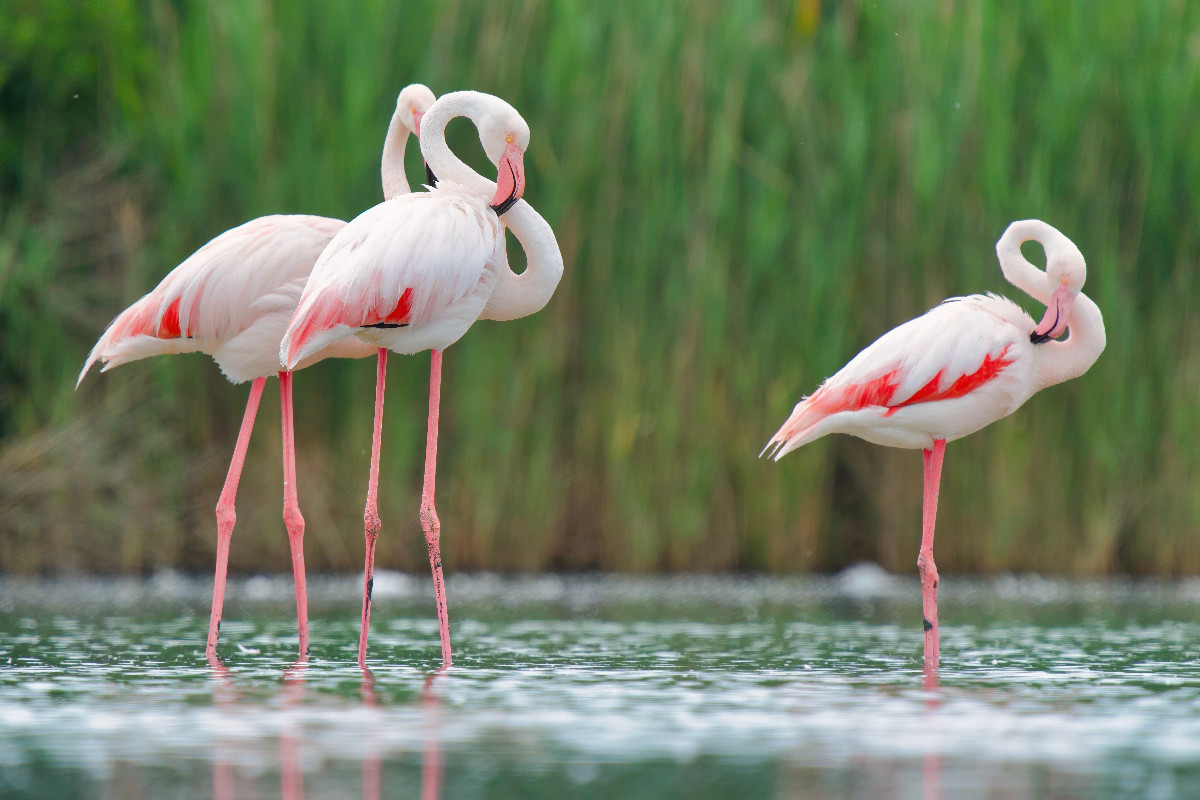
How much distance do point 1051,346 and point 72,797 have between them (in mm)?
4718

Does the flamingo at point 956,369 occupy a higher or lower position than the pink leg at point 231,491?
higher

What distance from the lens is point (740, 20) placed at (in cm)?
974

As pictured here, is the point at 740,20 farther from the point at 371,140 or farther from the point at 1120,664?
the point at 1120,664

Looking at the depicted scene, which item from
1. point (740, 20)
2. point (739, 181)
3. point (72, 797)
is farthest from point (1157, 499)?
point (72, 797)

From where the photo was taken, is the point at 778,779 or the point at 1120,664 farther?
the point at 1120,664

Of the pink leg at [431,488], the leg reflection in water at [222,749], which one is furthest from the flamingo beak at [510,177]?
the leg reflection in water at [222,749]

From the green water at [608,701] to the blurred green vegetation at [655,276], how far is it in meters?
0.90

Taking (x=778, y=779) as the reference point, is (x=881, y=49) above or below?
above

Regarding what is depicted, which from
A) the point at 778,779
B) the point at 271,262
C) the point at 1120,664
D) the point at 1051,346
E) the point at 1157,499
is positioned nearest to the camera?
the point at 778,779

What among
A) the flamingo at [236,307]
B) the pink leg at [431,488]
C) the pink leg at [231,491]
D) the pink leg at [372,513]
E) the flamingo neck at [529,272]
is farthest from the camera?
the pink leg at [231,491]

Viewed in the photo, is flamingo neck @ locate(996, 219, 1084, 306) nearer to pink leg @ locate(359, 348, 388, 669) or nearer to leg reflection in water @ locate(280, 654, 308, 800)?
pink leg @ locate(359, 348, 388, 669)

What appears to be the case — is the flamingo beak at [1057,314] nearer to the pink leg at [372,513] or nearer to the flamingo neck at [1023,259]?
the flamingo neck at [1023,259]

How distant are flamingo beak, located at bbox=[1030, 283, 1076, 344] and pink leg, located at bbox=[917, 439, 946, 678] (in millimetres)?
626

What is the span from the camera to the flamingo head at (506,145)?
6262 mm
